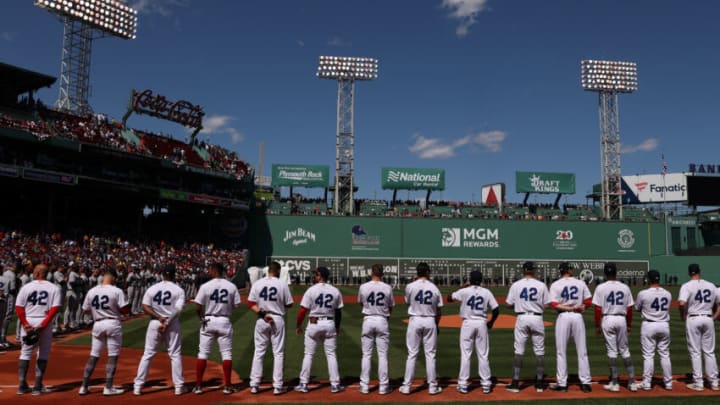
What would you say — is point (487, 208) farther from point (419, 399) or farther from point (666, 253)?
point (419, 399)

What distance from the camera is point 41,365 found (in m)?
8.65

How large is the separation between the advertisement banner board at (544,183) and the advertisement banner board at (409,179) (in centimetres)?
954

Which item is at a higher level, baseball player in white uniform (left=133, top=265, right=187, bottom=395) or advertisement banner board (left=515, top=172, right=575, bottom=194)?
advertisement banner board (left=515, top=172, right=575, bottom=194)

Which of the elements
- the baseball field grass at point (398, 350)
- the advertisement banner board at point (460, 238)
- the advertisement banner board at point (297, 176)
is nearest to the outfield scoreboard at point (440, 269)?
the advertisement banner board at point (460, 238)

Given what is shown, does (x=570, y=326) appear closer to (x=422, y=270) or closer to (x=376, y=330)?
(x=422, y=270)

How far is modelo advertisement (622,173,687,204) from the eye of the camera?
58594 millimetres

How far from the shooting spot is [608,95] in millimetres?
54438

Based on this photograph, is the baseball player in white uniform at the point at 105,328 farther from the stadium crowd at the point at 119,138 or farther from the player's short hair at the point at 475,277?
the stadium crowd at the point at 119,138

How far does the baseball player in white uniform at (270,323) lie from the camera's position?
8.65m

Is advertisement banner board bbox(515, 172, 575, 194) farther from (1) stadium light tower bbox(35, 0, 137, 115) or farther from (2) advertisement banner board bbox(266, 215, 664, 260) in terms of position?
(1) stadium light tower bbox(35, 0, 137, 115)

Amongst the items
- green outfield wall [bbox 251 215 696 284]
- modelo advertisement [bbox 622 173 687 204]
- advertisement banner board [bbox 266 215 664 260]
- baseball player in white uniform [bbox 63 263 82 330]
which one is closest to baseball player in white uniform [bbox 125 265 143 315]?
baseball player in white uniform [bbox 63 263 82 330]

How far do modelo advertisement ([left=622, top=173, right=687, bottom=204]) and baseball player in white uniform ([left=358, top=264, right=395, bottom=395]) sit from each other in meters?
59.2

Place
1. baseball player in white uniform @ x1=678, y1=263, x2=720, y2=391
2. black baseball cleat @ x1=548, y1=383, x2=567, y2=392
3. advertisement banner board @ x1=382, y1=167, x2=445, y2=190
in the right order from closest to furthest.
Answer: black baseball cleat @ x1=548, y1=383, x2=567, y2=392
baseball player in white uniform @ x1=678, y1=263, x2=720, y2=391
advertisement banner board @ x1=382, y1=167, x2=445, y2=190

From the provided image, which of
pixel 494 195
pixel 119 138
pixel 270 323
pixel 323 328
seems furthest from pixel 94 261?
pixel 494 195
